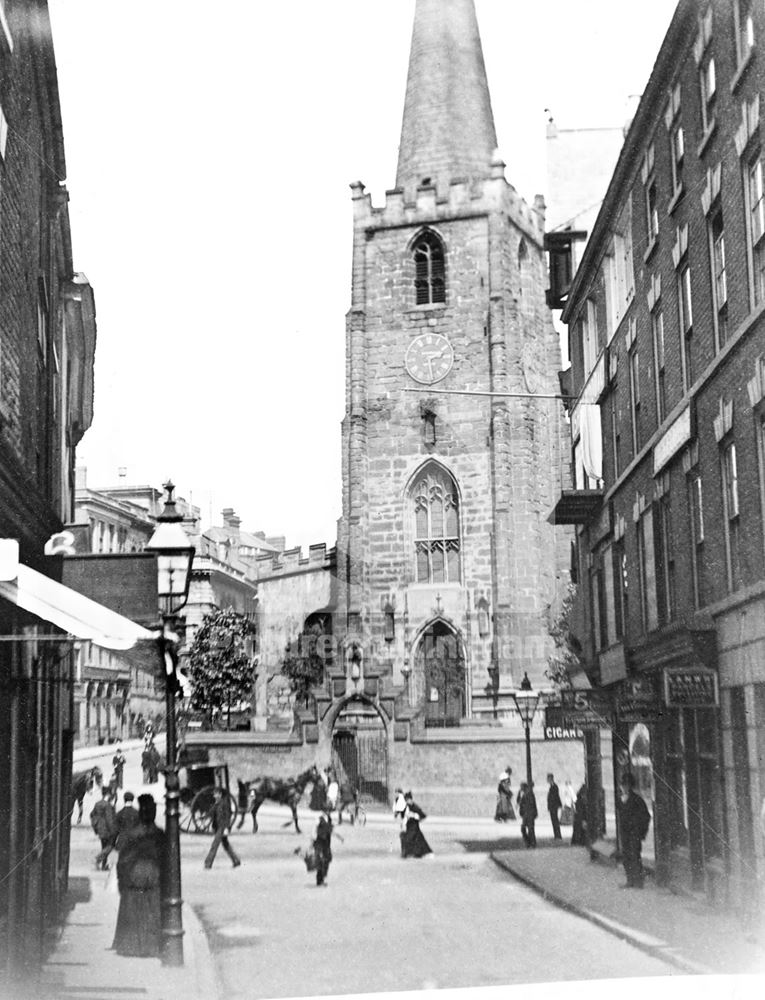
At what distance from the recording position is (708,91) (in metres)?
8.91

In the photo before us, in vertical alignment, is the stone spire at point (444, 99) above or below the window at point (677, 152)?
above

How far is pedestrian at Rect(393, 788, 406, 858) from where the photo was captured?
8.26m

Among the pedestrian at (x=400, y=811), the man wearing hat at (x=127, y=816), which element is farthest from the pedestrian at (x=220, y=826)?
the pedestrian at (x=400, y=811)

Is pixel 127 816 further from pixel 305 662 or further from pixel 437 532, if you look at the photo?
pixel 437 532

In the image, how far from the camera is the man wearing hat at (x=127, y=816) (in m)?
7.68

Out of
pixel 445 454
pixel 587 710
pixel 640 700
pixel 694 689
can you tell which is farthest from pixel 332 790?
pixel 445 454

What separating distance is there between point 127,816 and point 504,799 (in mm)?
2594

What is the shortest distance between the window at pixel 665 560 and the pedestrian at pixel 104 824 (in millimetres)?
4217

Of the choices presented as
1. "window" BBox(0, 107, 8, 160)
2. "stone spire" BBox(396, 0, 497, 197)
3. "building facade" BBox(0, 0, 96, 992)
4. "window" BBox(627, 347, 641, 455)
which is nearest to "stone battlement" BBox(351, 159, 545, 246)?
"stone spire" BBox(396, 0, 497, 197)

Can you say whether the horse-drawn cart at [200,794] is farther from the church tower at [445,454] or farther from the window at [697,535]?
the window at [697,535]

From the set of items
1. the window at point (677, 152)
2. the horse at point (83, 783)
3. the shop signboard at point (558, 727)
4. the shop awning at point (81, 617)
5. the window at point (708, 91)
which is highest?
the window at point (708, 91)

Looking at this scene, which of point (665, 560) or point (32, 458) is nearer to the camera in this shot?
point (32, 458)

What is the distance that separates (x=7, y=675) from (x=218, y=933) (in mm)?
2075

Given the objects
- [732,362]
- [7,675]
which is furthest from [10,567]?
[732,362]
